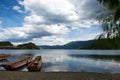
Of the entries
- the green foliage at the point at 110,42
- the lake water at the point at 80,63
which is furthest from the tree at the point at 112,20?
the lake water at the point at 80,63

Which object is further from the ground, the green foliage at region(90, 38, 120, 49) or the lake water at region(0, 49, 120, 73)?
the green foliage at region(90, 38, 120, 49)

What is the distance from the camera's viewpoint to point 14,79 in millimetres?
15695

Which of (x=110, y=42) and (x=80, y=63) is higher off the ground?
(x=110, y=42)

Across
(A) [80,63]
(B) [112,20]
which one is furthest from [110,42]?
(A) [80,63]

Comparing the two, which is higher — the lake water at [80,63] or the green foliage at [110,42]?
the green foliage at [110,42]

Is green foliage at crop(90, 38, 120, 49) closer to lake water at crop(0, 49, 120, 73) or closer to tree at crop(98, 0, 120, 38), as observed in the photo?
tree at crop(98, 0, 120, 38)

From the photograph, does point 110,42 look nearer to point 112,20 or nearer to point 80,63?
point 112,20

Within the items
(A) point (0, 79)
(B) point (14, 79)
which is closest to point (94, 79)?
(B) point (14, 79)

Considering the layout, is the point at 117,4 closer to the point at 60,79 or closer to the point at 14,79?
the point at 60,79

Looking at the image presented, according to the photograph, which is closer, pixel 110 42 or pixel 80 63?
pixel 110 42

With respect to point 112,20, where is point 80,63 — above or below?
below

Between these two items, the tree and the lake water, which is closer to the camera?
the tree

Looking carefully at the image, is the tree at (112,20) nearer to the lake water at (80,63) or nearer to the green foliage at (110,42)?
the green foliage at (110,42)

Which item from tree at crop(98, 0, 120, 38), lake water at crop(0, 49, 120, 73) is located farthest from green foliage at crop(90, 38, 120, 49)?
lake water at crop(0, 49, 120, 73)
